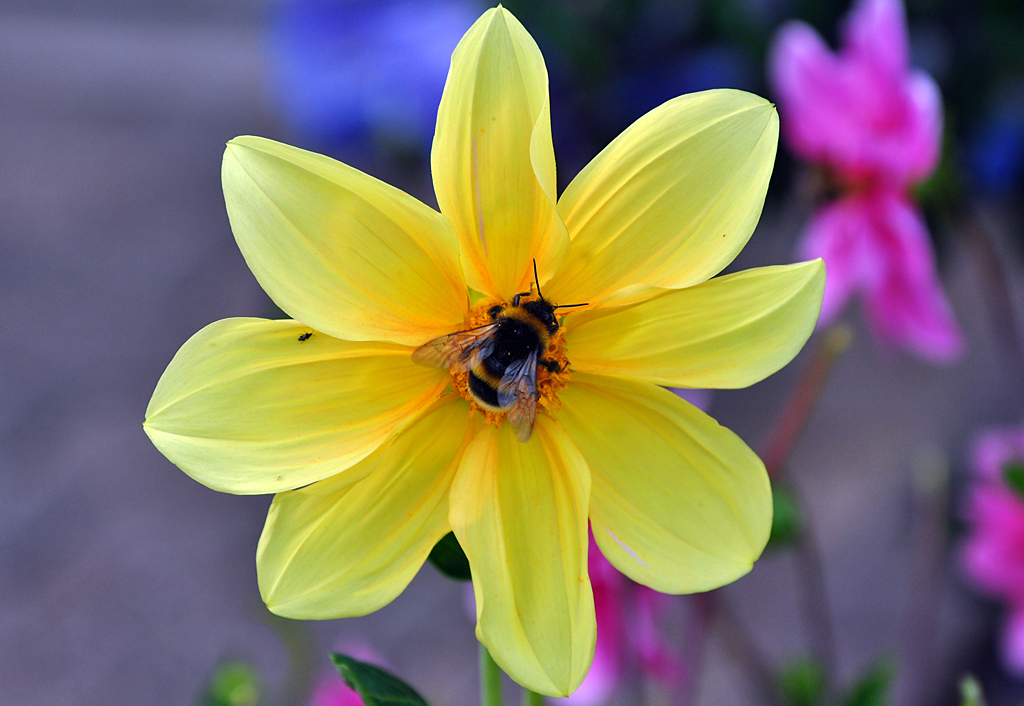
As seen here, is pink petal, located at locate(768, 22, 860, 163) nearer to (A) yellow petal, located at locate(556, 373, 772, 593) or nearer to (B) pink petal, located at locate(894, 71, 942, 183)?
(B) pink petal, located at locate(894, 71, 942, 183)

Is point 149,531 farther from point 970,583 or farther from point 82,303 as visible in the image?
point 970,583

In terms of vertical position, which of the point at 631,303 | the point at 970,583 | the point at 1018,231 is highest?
the point at 631,303

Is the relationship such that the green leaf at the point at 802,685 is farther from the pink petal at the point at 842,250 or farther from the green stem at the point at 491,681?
the green stem at the point at 491,681

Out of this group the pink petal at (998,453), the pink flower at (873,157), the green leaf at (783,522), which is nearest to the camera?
the green leaf at (783,522)

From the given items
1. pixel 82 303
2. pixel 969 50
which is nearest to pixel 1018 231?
pixel 969 50

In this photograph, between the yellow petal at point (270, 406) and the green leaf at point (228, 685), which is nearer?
the yellow petal at point (270, 406)

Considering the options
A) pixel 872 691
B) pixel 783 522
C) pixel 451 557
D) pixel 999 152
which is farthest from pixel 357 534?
pixel 999 152

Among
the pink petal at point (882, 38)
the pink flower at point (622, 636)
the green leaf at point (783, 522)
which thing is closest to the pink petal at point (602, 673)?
the pink flower at point (622, 636)
